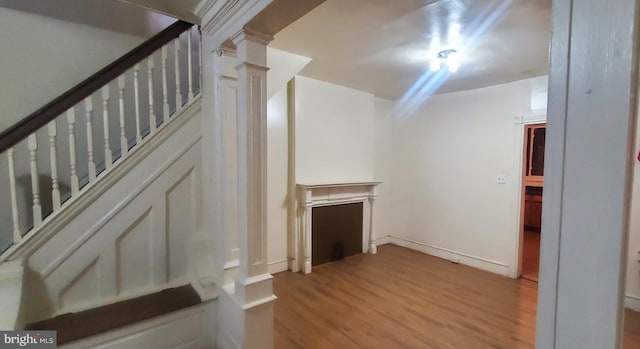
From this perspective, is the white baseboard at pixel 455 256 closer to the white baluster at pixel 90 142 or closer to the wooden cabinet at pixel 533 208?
the wooden cabinet at pixel 533 208

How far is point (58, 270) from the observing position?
168 cm

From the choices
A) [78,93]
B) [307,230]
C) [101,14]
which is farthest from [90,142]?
[307,230]

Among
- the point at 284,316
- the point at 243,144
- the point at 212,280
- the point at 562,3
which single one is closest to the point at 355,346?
the point at 284,316

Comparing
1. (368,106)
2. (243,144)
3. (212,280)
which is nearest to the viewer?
(243,144)

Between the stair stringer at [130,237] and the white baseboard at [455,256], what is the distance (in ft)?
11.3

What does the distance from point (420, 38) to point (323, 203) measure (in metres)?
2.23

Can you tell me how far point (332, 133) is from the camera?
377cm

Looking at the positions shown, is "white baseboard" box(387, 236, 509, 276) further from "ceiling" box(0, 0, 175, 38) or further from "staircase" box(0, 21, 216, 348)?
"ceiling" box(0, 0, 175, 38)

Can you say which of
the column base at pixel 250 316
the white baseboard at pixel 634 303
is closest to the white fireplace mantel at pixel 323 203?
the column base at pixel 250 316

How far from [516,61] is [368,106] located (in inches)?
75.9

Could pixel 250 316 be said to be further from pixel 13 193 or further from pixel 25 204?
pixel 25 204

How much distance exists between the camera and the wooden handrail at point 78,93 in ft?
5.02

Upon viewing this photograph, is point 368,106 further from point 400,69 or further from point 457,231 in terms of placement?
point 457,231

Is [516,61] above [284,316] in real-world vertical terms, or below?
above
